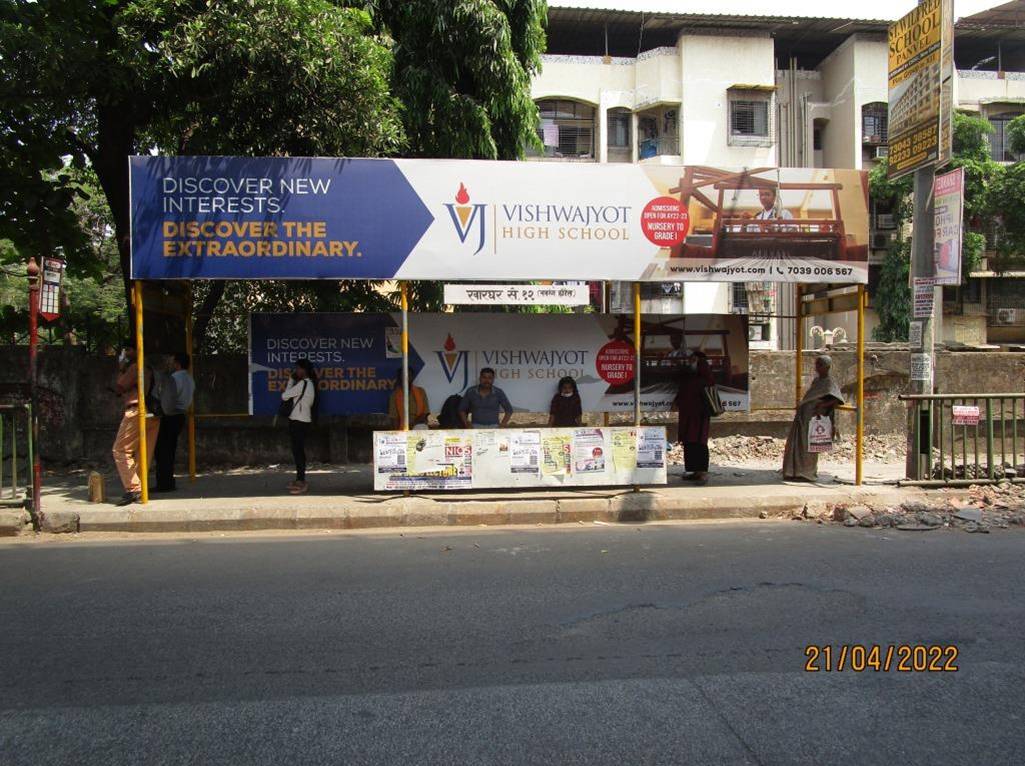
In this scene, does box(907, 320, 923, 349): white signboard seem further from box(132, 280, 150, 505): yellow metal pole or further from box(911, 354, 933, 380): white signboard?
box(132, 280, 150, 505): yellow metal pole

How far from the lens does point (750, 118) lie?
2936 cm

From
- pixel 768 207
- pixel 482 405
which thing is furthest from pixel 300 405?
pixel 768 207

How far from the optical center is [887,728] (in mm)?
3600

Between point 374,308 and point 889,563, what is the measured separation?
8.28 m

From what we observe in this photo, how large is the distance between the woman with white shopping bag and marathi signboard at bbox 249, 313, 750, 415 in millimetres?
1701

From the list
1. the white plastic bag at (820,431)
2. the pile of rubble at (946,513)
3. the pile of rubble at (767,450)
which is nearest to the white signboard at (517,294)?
the white plastic bag at (820,431)

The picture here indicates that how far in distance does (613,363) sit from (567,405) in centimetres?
90

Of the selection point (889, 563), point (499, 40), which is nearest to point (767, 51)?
point (499, 40)

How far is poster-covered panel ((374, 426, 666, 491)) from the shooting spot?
29.0 feet

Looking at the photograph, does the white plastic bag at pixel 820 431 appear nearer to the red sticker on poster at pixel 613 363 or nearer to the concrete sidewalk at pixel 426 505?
the concrete sidewalk at pixel 426 505

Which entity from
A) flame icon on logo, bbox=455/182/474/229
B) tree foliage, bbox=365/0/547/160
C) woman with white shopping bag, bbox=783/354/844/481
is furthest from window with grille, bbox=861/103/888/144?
flame icon on logo, bbox=455/182/474/229

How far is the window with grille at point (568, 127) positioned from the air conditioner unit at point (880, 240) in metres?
Answer: 11.8

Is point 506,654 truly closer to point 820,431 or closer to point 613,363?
point 613,363

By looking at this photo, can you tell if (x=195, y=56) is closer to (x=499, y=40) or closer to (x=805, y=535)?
(x=499, y=40)
